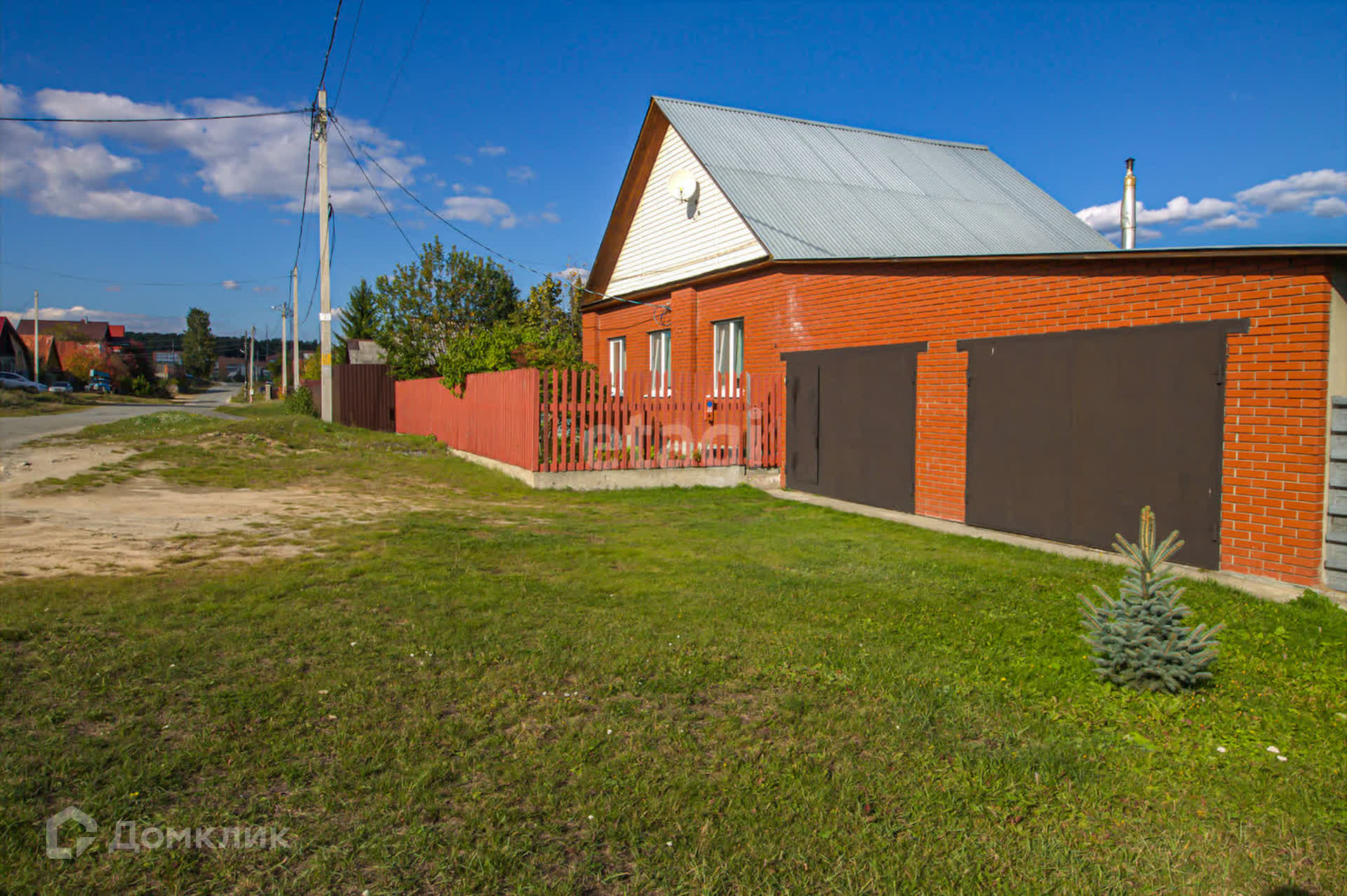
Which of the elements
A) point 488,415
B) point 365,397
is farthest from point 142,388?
point 488,415

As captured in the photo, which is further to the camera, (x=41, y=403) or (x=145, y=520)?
(x=41, y=403)

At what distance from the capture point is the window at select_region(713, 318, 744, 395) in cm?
1597

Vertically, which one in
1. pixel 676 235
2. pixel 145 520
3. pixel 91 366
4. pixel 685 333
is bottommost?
pixel 145 520

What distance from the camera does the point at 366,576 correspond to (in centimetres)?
656

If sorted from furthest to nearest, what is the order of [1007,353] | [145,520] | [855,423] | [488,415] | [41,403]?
[41,403] → [488,415] → [855,423] → [1007,353] → [145,520]

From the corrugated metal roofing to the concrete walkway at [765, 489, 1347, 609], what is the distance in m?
4.50

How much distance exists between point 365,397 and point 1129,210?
2121 centimetres

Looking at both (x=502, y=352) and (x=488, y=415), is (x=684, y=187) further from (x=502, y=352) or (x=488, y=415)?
(x=488, y=415)

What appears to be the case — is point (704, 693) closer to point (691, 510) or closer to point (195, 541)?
point (195, 541)

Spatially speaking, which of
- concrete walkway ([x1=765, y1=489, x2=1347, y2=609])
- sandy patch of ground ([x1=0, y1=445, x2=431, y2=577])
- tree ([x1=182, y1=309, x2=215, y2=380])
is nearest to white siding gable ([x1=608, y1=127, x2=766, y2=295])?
concrete walkway ([x1=765, y1=489, x2=1347, y2=609])

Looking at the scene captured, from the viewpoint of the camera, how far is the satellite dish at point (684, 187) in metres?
17.2

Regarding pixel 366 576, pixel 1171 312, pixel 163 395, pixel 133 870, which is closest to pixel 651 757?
pixel 133 870

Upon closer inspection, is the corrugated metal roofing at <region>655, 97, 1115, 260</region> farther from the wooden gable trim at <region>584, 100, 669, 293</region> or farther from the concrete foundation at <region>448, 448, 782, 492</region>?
the concrete foundation at <region>448, 448, 782, 492</region>

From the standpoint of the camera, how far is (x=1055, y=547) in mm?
8570
